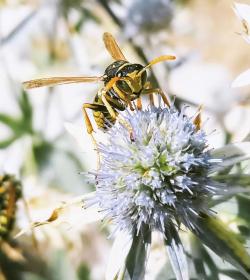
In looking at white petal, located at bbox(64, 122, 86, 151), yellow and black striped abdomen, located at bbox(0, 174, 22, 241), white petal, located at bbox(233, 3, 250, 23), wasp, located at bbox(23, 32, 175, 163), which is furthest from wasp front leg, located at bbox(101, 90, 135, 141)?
yellow and black striped abdomen, located at bbox(0, 174, 22, 241)

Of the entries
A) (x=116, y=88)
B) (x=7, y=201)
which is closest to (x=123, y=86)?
(x=116, y=88)

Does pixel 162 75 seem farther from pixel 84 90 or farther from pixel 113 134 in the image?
pixel 113 134

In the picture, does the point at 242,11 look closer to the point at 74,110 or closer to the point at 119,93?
the point at 119,93

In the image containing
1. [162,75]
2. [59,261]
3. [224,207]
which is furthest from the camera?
[162,75]

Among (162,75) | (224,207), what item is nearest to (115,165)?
(224,207)

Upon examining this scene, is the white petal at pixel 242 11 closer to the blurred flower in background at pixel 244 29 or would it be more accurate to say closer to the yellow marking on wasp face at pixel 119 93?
the blurred flower in background at pixel 244 29

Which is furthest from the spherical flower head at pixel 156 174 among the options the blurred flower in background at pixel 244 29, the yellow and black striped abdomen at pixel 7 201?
the yellow and black striped abdomen at pixel 7 201
